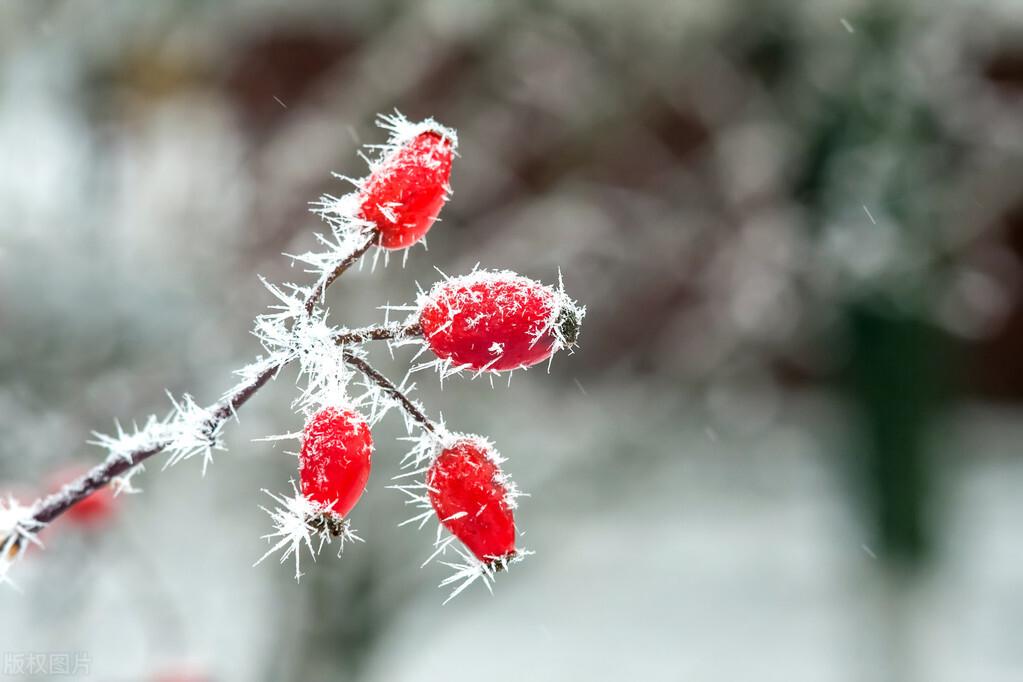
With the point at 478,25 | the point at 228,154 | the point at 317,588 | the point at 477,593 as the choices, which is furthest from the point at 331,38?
the point at 317,588

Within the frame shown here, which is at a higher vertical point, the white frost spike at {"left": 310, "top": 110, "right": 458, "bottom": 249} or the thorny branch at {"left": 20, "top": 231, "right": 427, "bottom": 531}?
the white frost spike at {"left": 310, "top": 110, "right": 458, "bottom": 249}

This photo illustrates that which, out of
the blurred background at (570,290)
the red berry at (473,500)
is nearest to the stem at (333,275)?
the red berry at (473,500)

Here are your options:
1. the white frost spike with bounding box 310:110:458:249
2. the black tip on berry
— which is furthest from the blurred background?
the black tip on berry

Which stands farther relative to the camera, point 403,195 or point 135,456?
point 403,195

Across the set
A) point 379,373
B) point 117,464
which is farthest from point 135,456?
point 379,373

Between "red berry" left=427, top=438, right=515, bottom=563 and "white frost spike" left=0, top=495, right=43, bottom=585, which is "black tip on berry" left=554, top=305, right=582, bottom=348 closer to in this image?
"red berry" left=427, top=438, right=515, bottom=563

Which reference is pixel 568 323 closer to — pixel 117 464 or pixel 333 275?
pixel 333 275

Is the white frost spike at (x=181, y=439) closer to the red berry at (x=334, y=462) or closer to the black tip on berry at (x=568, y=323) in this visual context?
the red berry at (x=334, y=462)
